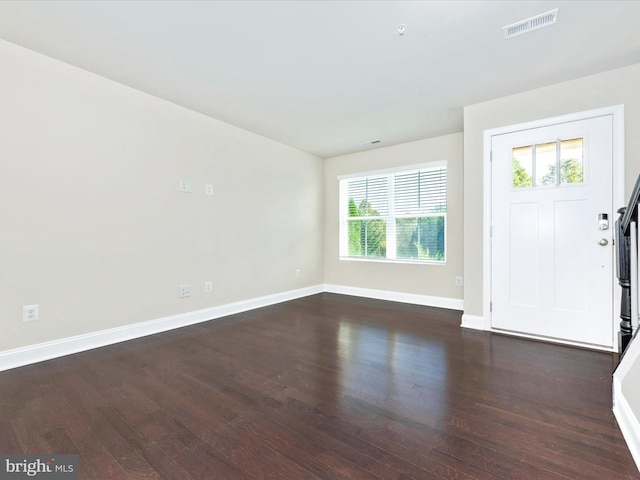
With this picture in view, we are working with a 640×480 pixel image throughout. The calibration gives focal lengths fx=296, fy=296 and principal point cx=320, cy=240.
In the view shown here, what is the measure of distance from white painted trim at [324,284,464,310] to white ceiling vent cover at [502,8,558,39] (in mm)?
3155

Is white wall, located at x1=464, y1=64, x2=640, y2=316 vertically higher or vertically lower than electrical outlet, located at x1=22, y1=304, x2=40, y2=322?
higher

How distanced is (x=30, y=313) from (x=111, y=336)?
0.65 m

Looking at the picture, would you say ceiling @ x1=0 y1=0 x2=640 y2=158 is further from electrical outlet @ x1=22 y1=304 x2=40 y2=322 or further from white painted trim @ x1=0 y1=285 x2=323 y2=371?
white painted trim @ x1=0 y1=285 x2=323 y2=371

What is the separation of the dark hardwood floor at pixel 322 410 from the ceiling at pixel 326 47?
251cm

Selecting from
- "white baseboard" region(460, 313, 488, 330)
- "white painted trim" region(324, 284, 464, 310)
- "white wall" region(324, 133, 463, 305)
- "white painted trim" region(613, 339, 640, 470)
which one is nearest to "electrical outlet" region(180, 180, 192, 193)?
"white wall" region(324, 133, 463, 305)

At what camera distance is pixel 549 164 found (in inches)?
116

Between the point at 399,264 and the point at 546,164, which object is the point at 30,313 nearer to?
the point at 399,264

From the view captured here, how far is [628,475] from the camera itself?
128cm

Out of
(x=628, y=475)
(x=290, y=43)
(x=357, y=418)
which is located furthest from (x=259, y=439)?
(x=290, y=43)

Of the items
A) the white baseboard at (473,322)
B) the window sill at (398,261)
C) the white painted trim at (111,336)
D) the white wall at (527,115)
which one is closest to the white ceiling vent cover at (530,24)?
the white wall at (527,115)

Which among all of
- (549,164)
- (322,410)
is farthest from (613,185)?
(322,410)

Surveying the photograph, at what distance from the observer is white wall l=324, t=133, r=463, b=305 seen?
4.23 m

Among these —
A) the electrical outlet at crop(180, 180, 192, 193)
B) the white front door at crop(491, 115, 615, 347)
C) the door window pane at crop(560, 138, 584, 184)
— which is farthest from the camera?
the electrical outlet at crop(180, 180, 192, 193)

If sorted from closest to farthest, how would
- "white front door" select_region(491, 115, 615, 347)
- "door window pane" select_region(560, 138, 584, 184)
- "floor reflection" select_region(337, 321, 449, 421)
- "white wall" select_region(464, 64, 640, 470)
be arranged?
A: "floor reflection" select_region(337, 321, 449, 421)
"white wall" select_region(464, 64, 640, 470)
"white front door" select_region(491, 115, 615, 347)
"door window pane" select_region(560, 138, 584, 184)
